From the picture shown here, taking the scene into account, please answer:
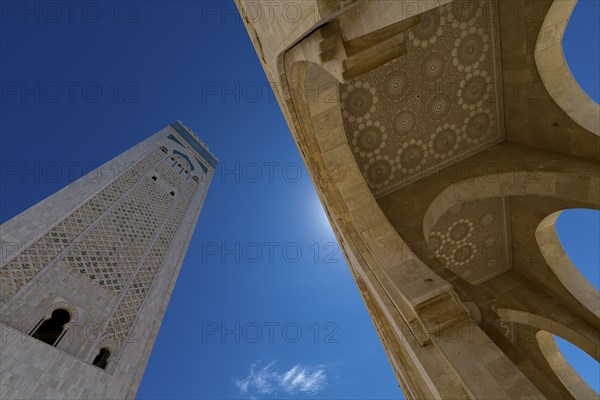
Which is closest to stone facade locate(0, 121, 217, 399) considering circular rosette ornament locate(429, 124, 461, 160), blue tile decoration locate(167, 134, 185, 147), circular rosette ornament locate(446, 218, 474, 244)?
blue tile decoration locate(167, 134, 185, 147)

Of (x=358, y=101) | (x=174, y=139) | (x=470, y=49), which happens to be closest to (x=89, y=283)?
(x=358, y=101)

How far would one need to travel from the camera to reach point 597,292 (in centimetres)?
452

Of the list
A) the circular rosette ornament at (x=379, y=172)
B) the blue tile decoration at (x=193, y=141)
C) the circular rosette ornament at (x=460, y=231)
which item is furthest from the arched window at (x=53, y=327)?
the blue tile decoration at (x=193, y=141)

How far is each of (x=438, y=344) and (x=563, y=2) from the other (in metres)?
3.84

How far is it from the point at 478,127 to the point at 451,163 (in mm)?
628

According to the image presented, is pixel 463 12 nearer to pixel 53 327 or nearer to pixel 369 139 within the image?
pixel 369 139

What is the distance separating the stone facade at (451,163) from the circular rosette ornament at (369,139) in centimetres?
2

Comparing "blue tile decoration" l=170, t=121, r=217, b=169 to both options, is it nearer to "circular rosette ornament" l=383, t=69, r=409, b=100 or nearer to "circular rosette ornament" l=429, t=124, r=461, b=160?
"circular rosette ornament" l=383, t=69, r=409, b=100

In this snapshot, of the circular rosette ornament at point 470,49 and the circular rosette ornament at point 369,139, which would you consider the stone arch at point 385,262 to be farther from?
the circular rosette ornament at point 470,49

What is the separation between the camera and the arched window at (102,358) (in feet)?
18.1

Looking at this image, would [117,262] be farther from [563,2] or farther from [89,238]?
[563,2]

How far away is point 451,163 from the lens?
4660mm

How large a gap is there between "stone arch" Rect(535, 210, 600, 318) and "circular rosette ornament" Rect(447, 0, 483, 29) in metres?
2.96

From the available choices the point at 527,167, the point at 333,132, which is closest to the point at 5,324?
the point at 333,132
